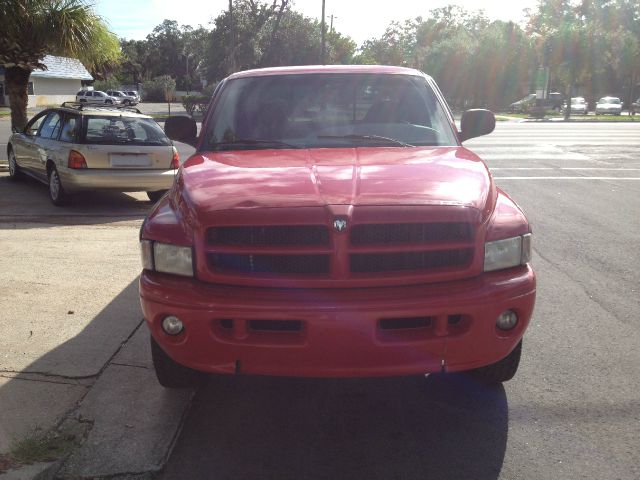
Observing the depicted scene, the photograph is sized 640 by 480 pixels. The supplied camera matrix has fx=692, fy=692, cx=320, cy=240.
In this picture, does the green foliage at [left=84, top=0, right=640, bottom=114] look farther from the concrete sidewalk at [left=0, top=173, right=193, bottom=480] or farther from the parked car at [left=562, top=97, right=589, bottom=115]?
the concrete sidewalk at [left=0, top=173, right=193, bottom=480]

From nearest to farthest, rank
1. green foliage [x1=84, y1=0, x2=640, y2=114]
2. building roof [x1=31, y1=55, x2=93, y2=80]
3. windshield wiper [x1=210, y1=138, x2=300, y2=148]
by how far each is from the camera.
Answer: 1. windshield wiper [x1=210, y1=138, x2=300, y2=148]
2. green foliage [x1=84, y1=0, x2=640, y2=114]
3. building roof [x1=31, y1=55, x2=93, y2=80]

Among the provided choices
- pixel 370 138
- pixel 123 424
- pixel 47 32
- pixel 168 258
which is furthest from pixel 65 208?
pixel 168 258

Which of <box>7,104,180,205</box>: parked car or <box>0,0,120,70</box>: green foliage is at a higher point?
<box>0,0,120,70</box>: green foliage

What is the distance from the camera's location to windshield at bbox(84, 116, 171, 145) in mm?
9789

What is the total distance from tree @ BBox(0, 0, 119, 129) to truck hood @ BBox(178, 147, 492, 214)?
10275 millimetres

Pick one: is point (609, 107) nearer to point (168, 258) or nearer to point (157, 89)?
point (157, 89)

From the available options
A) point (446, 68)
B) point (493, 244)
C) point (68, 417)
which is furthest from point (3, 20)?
point (446, 68)

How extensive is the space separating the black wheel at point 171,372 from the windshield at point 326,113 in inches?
57.3

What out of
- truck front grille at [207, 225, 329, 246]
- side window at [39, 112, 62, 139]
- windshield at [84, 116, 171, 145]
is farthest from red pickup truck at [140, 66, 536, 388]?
side window at [39, 112, 62, 139]

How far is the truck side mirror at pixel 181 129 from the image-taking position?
17.4 feet

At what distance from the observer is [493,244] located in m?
3.28

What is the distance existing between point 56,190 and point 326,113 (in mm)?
6567

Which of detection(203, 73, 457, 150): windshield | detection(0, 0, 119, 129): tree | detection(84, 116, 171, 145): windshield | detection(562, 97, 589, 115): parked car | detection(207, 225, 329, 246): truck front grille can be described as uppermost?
detection(0, 0, 119, 129): tree

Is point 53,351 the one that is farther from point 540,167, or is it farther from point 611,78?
point 611,78
